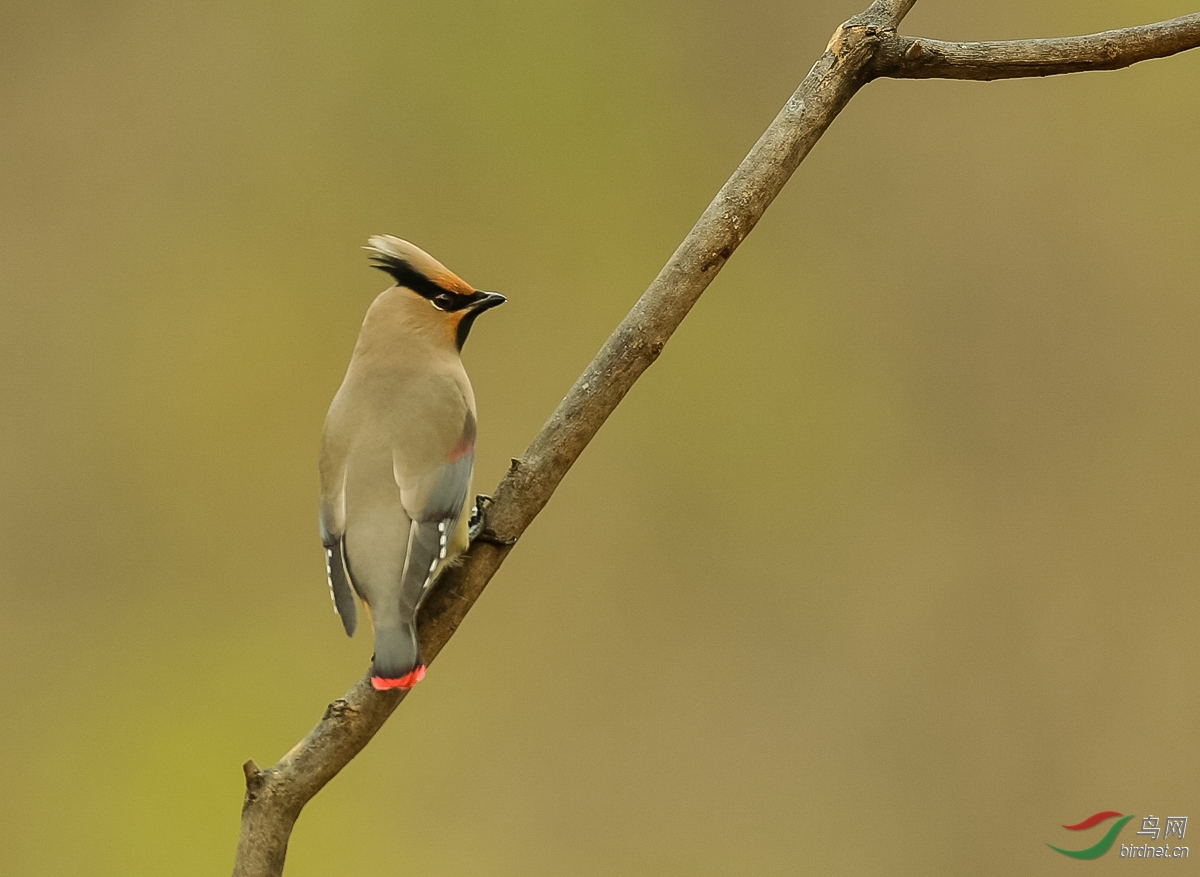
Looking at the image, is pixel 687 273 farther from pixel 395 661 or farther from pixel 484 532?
pixel 395 661

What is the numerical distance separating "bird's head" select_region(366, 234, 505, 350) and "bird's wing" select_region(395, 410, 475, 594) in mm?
131

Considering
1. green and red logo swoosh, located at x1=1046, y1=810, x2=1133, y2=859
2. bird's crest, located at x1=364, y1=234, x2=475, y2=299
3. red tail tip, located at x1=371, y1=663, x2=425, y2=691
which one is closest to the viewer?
red tail tip, located at x1=371, y1=663, x2=425, y2=691

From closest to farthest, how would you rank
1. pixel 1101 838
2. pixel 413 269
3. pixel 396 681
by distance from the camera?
pixel 396 681
pixel 413 269
pixel 1101 838

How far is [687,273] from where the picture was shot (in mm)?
1568

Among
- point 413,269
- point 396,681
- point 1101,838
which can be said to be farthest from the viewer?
point 1101,838

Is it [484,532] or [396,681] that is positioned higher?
[484,532]

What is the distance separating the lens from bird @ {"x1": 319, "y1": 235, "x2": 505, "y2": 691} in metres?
1.46

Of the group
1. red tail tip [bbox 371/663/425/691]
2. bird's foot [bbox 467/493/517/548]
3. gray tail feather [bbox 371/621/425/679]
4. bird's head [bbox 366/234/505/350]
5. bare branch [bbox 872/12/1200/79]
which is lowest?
red tail tip [bbox 371/663/425/691]

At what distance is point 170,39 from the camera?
290 cm

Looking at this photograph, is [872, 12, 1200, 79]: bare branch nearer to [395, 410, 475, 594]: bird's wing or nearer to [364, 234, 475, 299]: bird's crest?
[364, 234, 475, 299]: bird's crest

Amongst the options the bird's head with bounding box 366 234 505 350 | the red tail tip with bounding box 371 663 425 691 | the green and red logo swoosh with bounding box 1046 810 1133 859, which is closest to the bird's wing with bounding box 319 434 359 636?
the red tail tip with bounding box 371 663 425 691

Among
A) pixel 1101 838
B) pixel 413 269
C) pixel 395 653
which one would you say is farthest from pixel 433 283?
pixel 1101 838

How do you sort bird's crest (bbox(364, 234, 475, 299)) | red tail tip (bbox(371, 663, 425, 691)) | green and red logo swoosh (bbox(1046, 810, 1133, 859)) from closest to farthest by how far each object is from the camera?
red tail tip (bbox(371, 663, 425, 691)), bird's crest (bbox(364, 234, 475, 299)), green and red logo swoosh (bbox(1046, 810, 1133, 859))

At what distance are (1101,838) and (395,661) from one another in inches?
78.2
